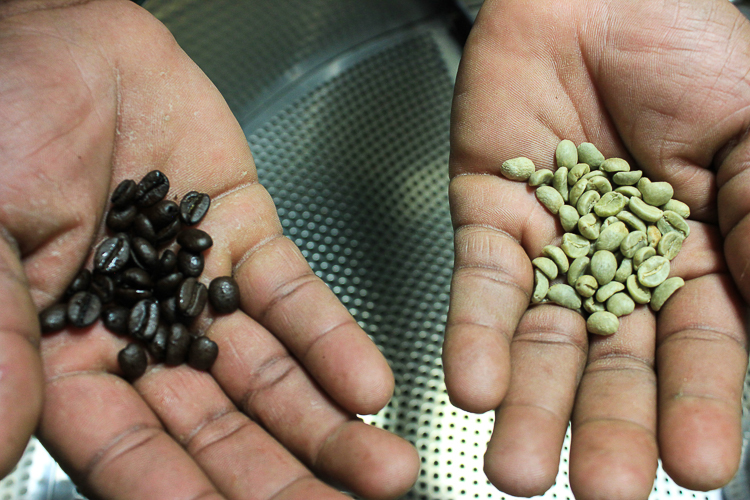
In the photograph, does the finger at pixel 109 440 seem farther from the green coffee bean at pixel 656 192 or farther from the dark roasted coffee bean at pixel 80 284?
the green coffee bean at pixel 656 192

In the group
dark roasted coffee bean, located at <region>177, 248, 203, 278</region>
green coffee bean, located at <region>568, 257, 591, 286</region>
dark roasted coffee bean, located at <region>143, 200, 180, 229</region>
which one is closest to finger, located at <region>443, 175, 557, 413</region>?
green coffee bean, located at <region>568, 257, 591, 286</region>

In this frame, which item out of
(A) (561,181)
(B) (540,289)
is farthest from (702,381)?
(A) (561,181)

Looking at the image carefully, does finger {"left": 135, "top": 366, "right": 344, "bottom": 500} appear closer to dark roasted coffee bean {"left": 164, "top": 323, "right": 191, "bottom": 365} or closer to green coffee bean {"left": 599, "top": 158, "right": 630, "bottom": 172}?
dark roasted coffee bean {"left": 164, "top": 323, "right": 191, "bottom": 365}

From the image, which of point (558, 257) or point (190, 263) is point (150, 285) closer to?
point (190, 263)

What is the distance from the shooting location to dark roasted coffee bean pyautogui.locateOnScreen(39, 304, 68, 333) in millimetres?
1138

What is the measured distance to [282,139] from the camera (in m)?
2.27

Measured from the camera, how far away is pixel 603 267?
1371mm

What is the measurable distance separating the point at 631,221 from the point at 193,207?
1154 millimetres

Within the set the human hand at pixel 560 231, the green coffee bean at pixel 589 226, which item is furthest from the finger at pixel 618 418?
the green coffee bean at pixel 589 226

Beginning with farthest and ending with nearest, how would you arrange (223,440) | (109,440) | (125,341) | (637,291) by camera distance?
(637,291) → (125,341) → (223,440) → (109,440)

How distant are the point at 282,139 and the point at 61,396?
143cm

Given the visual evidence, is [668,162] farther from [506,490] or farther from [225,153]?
[225,153]

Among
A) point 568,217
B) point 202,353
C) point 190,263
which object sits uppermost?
point 190,263

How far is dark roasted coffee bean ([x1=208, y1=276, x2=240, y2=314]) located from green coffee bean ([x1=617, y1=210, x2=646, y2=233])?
1.03m
